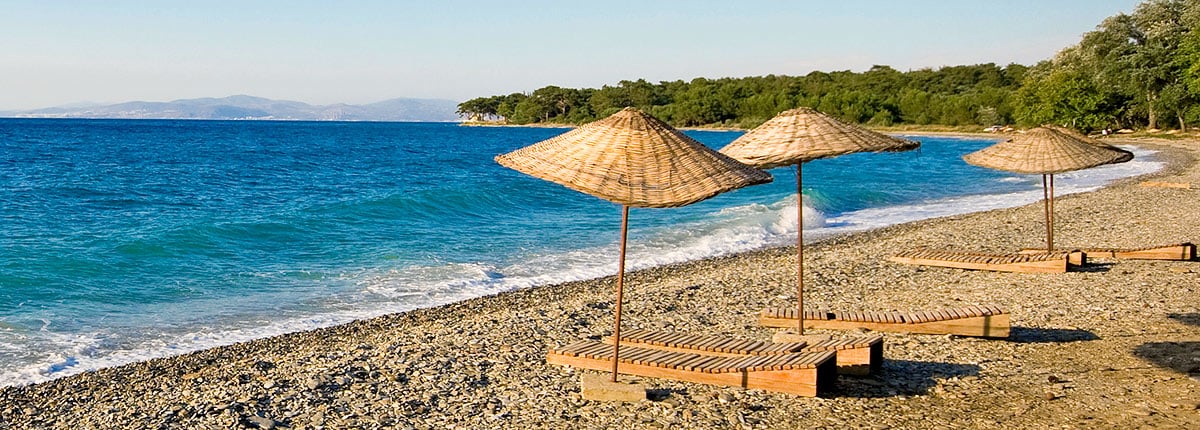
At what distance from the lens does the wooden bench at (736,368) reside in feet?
22.0

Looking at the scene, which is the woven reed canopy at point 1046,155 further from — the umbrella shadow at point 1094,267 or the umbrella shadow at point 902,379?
the umbrella shadow at point 902,379

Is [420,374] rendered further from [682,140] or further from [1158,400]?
[1158,400]

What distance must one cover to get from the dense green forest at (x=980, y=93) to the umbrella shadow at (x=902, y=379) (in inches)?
1895

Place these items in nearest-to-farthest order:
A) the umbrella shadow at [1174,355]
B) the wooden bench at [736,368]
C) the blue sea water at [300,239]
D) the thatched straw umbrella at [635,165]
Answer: the thatched straw umbrella at [635,165], the wooden bench at [736,368], the umbrella shadow at [1174,355], the blue sea water at [300,239]

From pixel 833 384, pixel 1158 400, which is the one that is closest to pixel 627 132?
pixel 833 384

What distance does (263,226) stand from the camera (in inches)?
811

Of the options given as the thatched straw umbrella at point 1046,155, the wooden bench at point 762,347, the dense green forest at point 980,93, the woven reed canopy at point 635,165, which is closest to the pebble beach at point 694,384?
the wooden bench at point 762,347

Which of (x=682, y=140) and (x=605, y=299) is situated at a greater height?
(x=682, y=140)

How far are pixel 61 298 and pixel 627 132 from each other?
10.0m

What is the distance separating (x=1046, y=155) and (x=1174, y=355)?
200 inches

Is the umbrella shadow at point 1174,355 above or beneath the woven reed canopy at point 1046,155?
beneath

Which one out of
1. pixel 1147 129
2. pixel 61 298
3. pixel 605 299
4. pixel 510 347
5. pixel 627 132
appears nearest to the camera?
pixel 627 132

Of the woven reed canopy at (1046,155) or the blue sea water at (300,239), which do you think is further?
the woven reed canopy at (1046,155)

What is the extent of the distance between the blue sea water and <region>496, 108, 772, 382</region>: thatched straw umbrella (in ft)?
19.0
